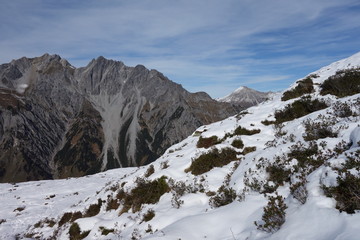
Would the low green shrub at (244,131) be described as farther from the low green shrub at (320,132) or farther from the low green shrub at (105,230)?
the low green shrub at (105,230)

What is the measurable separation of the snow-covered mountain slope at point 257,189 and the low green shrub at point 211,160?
57 mm

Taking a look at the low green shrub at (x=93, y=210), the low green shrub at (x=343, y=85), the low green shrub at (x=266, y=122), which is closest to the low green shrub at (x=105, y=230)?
the low green shrub at (x=93, y=210)

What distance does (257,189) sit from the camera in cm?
912

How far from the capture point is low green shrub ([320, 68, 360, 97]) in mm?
16875

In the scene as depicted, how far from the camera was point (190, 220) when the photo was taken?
838 centimetres

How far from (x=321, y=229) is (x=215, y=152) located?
388 inches

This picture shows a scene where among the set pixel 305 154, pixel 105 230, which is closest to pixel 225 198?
pixel 305 154

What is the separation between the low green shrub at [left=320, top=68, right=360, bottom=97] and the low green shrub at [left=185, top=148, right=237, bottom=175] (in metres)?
8.94

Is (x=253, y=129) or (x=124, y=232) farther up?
(x=253, y=129)

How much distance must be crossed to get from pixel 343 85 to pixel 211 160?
11.5 metres

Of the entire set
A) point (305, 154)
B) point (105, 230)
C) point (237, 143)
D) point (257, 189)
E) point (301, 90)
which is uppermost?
point (301, 90)

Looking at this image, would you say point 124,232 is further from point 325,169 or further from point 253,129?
point 253,129

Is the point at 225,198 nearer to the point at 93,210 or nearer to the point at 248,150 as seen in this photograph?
the point at 248,150

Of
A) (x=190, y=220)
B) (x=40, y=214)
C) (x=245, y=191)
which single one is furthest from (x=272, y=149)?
(x=40, y=214)
